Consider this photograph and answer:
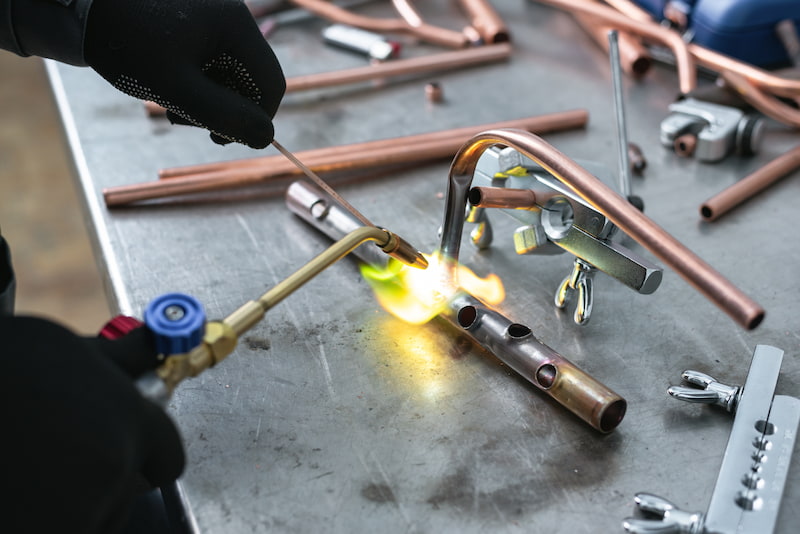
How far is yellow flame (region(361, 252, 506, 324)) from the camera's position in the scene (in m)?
0.93

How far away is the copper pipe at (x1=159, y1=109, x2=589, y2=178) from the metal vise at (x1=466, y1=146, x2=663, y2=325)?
27cm

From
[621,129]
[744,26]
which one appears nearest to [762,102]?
[744,26]

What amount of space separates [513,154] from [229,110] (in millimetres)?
331

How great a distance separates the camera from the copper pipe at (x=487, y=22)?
1.52 m

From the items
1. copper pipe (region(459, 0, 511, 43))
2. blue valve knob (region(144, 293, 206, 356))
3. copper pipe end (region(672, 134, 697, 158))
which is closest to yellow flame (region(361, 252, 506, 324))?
blue valve knob (region(144, 293, 206, 356))

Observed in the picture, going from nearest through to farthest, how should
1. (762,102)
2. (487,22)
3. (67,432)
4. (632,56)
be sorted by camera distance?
(67,432)
(762,102)
(632,56)
(487,22)

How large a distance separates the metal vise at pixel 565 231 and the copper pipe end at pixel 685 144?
38cm

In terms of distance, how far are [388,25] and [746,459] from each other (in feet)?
3.57

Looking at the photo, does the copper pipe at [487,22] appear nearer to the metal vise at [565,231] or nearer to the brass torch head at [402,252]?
the metal vise at [565,231]

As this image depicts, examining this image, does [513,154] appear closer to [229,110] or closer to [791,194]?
[229,110]

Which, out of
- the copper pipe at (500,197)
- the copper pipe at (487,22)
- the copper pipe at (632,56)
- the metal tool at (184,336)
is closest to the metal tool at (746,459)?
the copper pipe at (500,197)

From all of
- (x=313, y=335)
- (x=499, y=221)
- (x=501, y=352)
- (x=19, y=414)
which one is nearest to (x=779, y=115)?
(x=499, y=221)

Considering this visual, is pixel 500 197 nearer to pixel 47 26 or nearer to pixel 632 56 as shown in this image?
pixel 47 26

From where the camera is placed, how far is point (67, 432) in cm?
56
